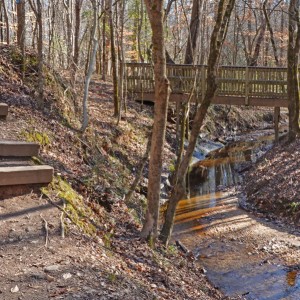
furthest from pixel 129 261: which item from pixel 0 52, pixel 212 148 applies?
pixel 212 148

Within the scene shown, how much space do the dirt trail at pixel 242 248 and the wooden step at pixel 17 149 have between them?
398 cm

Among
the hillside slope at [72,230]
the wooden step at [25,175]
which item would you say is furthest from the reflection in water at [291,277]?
the wooden step at [25,175]

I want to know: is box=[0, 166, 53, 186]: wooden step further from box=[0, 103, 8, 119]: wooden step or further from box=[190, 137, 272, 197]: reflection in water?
box=[190, 137, 272, 197]: reflection in water

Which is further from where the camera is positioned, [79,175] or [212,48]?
[79,175]

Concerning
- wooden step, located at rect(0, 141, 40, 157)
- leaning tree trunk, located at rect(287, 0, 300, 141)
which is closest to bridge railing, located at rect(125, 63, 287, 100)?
leaning tree trunk, located at rect(287, 0, 300, 141)

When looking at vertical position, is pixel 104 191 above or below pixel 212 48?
below

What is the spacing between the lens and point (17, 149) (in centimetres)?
640

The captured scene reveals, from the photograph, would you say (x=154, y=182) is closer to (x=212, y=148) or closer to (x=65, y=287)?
(x=65, y=287)

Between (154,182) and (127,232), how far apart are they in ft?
3.47

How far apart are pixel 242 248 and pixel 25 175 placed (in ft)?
18.1

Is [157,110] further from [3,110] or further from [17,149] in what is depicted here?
[3,110]

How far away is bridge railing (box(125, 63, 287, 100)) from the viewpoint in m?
17.2

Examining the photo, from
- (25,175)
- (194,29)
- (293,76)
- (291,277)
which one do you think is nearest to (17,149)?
(25,175)

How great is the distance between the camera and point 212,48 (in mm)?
7617
